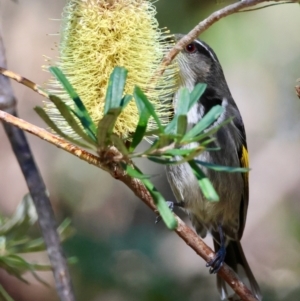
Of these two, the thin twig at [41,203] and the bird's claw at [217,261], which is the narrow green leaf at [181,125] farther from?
the bird's claw at [217,261]

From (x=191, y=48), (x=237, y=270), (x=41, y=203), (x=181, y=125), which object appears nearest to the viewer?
(x=181, y=125)

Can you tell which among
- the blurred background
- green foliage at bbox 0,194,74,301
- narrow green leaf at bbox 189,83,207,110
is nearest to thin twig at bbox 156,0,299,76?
narrow green leaf at bbox 189,83,207,110

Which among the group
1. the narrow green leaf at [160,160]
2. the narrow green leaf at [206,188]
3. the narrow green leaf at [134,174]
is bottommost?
the narrow green leaf at [206,188]

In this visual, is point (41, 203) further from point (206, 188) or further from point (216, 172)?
point (216, 172)

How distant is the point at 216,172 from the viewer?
1.18 m

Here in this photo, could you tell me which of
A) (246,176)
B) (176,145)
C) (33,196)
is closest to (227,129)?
(246,176)

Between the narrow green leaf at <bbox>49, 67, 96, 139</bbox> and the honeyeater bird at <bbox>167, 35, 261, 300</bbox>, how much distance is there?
54 cm

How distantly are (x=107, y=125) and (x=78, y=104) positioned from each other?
44mm

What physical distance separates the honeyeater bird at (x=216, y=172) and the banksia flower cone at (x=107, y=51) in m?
0.37

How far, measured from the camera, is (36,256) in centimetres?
182

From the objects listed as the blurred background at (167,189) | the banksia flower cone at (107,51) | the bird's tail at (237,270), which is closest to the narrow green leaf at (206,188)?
the banksia flower cone at (107,51)

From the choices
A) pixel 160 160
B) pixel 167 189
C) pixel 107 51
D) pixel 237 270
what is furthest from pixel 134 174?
pixel 167 189

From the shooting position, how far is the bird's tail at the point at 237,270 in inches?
54.6

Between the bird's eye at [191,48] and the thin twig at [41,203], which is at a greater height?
the bird's eye at [191,48]
